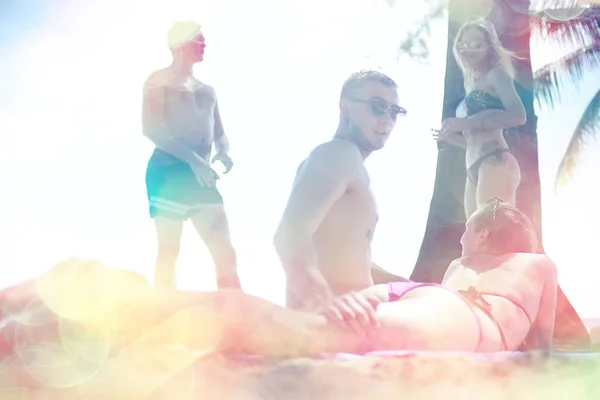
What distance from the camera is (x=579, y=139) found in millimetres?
9289

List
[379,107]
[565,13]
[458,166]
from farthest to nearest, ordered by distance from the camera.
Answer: [565,13] < [458,166] < [379,107]

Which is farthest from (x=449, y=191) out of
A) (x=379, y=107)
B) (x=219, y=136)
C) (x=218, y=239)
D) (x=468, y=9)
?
(x=379, y=107)

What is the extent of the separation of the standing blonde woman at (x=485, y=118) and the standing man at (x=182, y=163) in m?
1.21

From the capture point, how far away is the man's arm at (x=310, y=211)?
1912 millimetres

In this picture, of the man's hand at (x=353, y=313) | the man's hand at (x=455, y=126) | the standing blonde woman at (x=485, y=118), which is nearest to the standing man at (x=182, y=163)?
the man's hand at (x=455, y=126)

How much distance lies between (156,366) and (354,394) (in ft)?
1.26

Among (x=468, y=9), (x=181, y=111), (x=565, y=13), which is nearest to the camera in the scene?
(x=181, y=111)

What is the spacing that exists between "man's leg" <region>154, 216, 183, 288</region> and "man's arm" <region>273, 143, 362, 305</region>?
1052 mm

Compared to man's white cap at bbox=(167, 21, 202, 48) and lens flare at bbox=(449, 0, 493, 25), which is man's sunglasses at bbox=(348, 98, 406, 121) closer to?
man's white cap at bbox=(167, 21, 202, 48)

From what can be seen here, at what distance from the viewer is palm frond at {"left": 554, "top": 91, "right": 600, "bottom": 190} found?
357 inches

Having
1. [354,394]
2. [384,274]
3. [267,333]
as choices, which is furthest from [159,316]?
[384,274]

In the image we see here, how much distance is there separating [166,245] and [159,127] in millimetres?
545

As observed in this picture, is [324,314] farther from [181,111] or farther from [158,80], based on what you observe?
[158,80]

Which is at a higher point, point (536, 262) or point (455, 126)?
point (455, 126)
